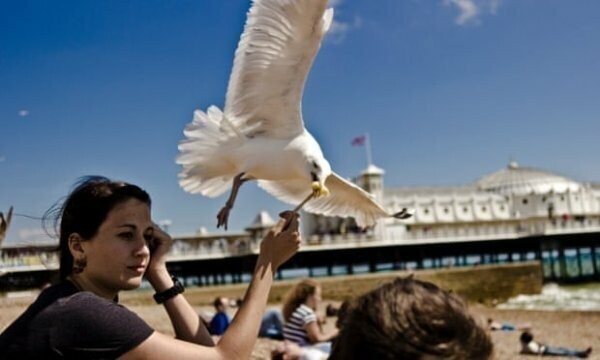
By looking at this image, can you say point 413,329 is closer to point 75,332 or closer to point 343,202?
point 75,332

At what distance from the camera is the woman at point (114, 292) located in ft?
5.82

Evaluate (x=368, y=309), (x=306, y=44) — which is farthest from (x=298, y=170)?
(x=368, y=309)

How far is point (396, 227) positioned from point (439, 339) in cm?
5449

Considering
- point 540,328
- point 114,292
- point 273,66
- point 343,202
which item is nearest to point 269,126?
point 273,66

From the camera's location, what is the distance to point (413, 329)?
4.04 feet

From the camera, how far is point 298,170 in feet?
14.1

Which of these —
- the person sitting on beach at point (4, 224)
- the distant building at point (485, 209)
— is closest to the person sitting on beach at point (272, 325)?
the person sitting on beach at point (4, 224)

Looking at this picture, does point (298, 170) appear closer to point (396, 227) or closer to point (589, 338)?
point (589, 338)

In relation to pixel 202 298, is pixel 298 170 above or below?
above

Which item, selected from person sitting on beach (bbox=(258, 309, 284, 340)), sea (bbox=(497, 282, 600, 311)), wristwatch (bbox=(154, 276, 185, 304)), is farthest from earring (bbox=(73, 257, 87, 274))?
sea (bbox=(497, 282, 600, 311))

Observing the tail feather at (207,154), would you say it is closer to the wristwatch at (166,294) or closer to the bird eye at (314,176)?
the bird eye at (314,176)

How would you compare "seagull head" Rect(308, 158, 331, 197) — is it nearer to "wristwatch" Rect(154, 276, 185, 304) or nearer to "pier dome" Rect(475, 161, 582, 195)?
"wristwatch" Rect(154, 276, 185, 304)

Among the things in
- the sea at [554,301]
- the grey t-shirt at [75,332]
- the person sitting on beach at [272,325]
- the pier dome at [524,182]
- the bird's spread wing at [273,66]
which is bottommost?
the sea at [554,301]

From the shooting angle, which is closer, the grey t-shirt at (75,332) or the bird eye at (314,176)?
the grey t-shirt at (75,332)
